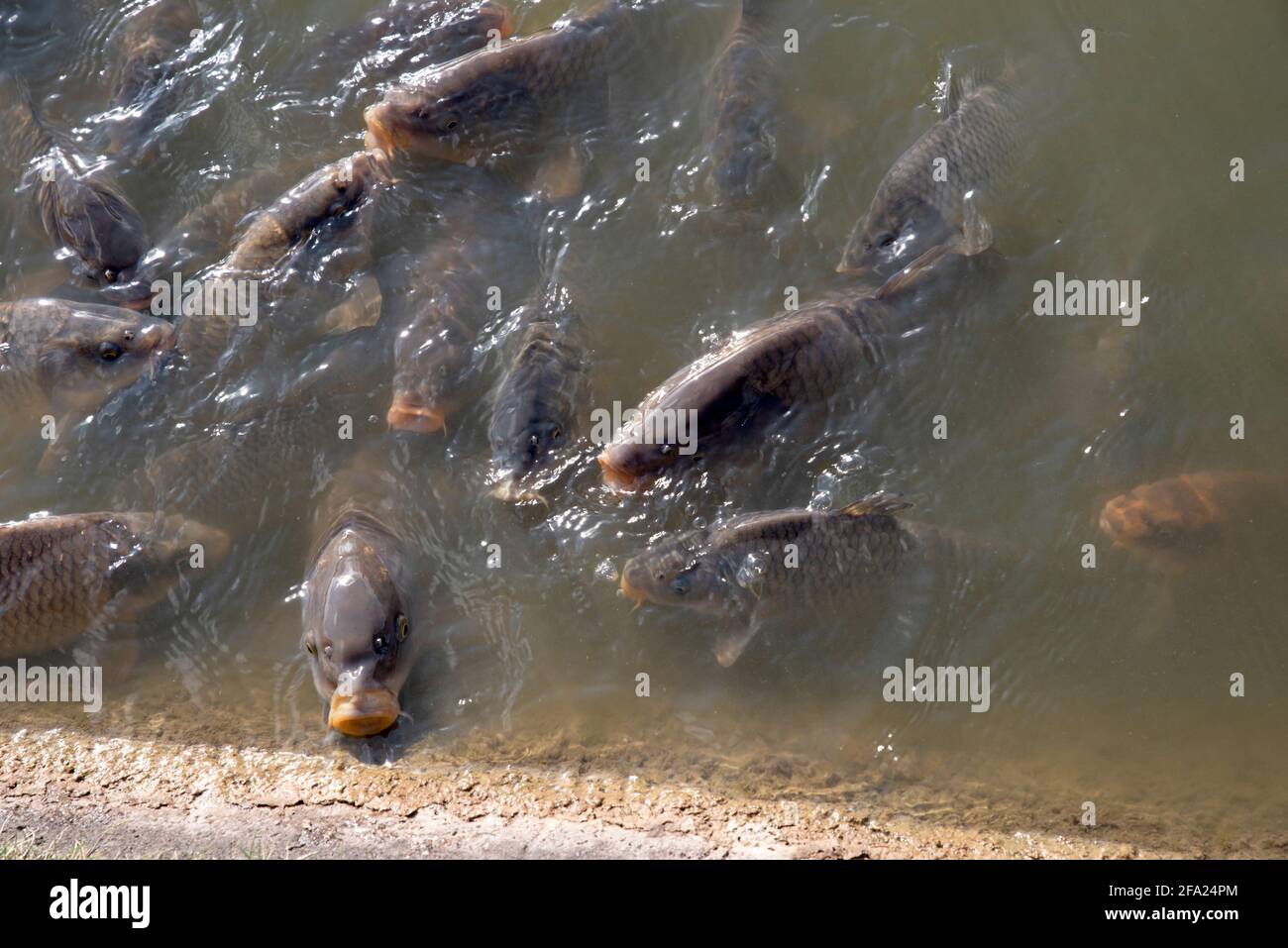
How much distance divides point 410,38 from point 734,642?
4.01 meters

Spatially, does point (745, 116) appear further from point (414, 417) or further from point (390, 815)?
point (390, 815)

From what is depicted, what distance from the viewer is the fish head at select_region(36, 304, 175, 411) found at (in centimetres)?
518

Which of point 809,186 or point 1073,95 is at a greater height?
point 1073,95

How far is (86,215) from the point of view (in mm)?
5504

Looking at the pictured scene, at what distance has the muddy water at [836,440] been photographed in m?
4.32

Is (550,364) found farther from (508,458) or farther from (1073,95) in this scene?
(1073,95)

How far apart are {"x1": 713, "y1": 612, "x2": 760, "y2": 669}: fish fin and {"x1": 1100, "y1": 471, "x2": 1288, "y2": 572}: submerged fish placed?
1681 mm

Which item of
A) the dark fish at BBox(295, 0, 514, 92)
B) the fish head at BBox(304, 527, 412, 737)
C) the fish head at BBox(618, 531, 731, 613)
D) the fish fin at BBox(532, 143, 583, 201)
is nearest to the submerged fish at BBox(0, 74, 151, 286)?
the dark fish at BBox(295, 0, 514, 92)

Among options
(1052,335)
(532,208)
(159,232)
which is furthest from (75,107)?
(1052,335)

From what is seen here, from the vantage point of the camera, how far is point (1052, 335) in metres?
5.25

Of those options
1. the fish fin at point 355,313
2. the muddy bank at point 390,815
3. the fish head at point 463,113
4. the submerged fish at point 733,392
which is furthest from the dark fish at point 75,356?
the submerged fish at point 733,392

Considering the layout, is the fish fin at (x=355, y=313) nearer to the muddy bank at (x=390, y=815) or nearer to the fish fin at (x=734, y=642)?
the muddy bank at (x=390, y=815)

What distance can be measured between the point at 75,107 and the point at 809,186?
4306 mm
